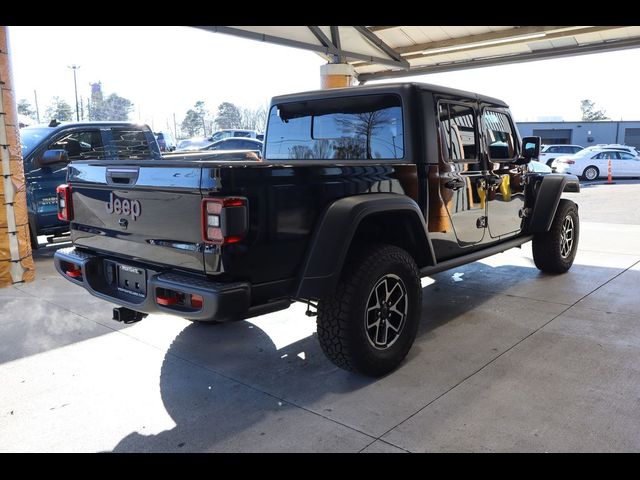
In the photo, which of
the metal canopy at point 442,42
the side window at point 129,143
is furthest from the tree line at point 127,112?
the side window at point 129,143

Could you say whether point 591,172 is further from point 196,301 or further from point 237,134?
point 196,301

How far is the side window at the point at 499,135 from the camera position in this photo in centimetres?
455

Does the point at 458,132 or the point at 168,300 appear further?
the point at 458,132

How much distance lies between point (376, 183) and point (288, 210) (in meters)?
0.76

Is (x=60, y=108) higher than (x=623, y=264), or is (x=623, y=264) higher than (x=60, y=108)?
(x=60, y=108)

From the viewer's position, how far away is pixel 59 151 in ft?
22.2

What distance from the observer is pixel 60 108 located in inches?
2712

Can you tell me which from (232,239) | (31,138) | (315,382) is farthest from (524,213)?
(31,138)

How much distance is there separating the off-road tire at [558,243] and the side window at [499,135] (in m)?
1.01

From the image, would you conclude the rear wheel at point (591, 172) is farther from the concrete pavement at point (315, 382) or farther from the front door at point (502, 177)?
the front door at point (502, 177)

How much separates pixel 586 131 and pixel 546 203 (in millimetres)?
45225

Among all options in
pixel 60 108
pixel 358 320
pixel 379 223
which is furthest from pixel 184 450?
pixel 60 108

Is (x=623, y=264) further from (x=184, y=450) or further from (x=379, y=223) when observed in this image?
(x=184, y=450)

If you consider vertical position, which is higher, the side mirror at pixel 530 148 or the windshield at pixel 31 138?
the windshield at pixel 31 138
